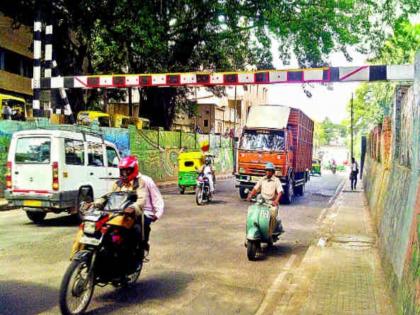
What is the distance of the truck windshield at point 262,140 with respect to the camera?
57.6 feet

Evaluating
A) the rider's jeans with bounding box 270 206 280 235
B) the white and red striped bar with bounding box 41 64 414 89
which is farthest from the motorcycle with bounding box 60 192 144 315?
the white and red striped bar with bounding box 41 64 414 89

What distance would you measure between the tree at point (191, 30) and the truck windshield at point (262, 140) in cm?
777

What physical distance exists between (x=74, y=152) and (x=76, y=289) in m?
6.31

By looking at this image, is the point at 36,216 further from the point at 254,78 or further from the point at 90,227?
the point at 254,78

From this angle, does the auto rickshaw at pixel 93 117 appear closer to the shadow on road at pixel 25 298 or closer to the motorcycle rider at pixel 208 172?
the motorcycle rider at pixel 208 172

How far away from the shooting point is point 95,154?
38.2 ft

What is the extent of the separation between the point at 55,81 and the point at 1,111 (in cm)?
265

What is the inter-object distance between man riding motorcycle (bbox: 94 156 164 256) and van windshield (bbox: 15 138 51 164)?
5.00 metres

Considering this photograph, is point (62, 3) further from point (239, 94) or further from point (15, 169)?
→ point (239, 94)

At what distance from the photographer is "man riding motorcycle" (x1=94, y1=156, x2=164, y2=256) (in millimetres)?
5613

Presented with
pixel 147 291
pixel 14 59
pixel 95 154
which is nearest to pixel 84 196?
pixel 95 154

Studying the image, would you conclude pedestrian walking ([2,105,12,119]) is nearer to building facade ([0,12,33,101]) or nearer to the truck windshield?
the truck windshield

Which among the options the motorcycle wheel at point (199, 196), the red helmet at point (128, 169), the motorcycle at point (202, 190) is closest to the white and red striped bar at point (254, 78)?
the motorcycle at point (202, 190)

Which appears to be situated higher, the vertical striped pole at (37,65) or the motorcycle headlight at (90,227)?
the vertical striped pole at (37,65)
